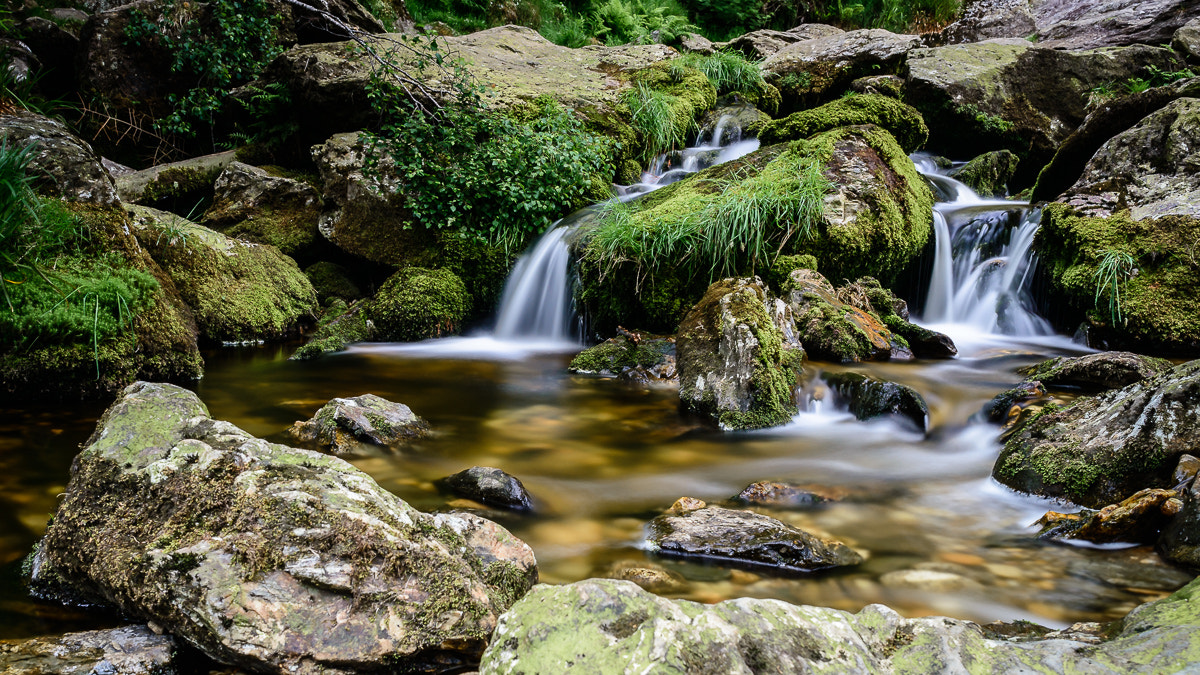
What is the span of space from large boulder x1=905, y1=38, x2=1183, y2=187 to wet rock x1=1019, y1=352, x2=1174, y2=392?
7.10 metres

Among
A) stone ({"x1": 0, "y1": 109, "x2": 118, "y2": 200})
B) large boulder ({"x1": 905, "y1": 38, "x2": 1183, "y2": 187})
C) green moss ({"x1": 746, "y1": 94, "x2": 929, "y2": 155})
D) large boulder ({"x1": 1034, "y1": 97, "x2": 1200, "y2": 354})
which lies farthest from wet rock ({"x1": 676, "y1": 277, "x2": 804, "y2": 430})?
large boulder ({"x1": 905, "y1": 38, "x2": 1183, "y2": 187})

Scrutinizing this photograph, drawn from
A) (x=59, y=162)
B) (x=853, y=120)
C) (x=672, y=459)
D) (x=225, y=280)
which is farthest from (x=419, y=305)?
(x=853, y=120)

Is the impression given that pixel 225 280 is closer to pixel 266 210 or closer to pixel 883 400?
pixel 266 210

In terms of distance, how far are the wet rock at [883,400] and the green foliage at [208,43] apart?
7.98 metres

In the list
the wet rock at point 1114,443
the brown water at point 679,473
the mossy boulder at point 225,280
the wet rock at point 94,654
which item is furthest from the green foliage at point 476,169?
the wet rock at point 94,654

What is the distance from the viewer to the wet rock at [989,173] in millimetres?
9672

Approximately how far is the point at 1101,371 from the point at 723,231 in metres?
2.94

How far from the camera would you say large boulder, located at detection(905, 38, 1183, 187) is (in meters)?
10.8

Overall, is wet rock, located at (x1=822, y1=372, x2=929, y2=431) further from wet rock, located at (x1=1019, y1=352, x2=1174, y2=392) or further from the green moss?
the green moss

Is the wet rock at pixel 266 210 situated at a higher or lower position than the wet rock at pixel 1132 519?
higher

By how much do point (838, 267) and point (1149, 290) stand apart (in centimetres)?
248

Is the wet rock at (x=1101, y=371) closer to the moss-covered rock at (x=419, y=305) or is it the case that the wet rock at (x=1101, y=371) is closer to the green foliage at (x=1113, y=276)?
the green foliage at (x=1113, y=276)

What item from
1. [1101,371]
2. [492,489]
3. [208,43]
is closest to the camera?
[492,489]

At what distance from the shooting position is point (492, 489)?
3.38 m
